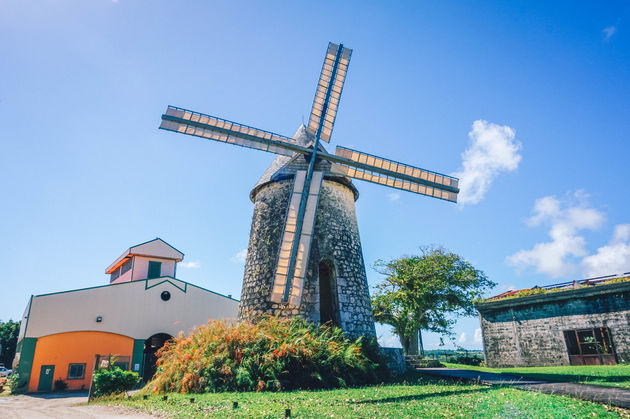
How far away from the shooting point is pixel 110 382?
1102cm

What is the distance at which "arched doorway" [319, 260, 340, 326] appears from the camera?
42.5 ft

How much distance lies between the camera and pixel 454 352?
2483 cm

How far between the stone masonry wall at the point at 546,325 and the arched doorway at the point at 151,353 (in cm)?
1742

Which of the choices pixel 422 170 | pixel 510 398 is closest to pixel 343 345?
pixel 510 398

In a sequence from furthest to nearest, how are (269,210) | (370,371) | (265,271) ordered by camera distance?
(269,210) < (265,271) < (370,371)

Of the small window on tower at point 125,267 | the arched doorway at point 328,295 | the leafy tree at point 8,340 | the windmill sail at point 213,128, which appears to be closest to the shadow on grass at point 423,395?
the arched doorway at point 328,295

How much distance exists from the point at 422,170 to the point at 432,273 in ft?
38.7

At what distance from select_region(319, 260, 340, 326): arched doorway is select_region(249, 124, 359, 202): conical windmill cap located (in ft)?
11.2

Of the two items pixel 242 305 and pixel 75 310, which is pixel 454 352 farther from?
pixel 75 310

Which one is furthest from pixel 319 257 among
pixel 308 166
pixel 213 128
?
pixel 213 128

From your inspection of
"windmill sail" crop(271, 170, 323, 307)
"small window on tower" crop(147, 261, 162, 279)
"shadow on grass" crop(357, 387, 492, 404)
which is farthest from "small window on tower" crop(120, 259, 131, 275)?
"shadow on grass" crop(357, 387, 492, 404)

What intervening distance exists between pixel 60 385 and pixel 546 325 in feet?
73.2

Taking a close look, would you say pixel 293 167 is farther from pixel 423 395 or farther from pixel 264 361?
pixel 423 395

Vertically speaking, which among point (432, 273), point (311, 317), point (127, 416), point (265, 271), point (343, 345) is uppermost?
point (432, 273)
